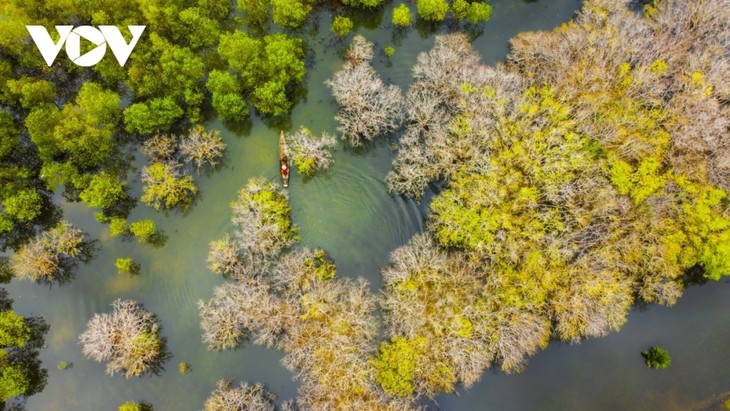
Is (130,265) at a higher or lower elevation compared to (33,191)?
lower

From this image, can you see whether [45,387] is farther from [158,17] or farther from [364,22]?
[364,22]

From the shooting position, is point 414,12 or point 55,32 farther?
point 414,12

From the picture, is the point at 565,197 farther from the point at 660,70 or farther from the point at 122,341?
the point at 122,341

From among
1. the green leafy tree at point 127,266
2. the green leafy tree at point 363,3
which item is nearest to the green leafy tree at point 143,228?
the green leafy tree at point 127,266

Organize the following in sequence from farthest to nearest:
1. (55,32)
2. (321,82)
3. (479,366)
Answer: (321,82)
(55,32)
(479,366)

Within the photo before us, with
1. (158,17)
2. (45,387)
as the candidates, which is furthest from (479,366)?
(158,17)

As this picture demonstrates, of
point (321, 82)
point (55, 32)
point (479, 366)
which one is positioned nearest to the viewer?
point (479, 366)
